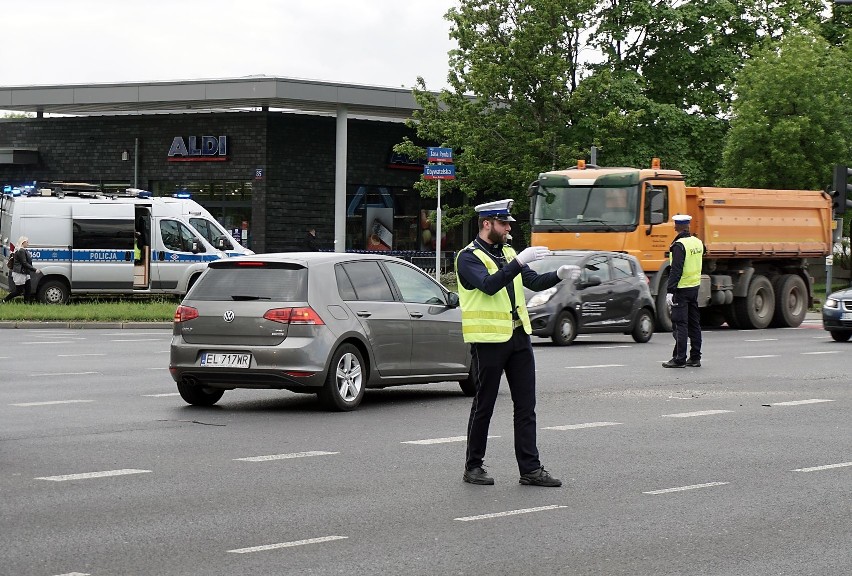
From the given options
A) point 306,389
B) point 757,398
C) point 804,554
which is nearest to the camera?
point 804,554

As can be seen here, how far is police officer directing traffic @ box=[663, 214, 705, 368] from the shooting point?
1906cm

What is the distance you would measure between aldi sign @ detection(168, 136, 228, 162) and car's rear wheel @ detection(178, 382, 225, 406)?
110ft

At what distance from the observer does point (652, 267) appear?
27.8 metres

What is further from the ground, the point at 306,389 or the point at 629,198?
the point at 629,198

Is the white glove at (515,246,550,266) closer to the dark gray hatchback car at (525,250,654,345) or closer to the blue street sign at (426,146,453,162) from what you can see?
the dark gray hatchback car at (525,250,654,345)

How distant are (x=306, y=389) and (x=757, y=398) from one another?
4803mm

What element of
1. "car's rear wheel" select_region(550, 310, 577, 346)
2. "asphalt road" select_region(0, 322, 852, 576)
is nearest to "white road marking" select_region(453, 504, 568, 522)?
"asphalt road" select_region(0, 322, 852, 576)

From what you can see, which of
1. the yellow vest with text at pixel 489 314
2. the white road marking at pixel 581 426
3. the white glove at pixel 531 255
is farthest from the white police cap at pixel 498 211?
the white road marking at pixel 581 426

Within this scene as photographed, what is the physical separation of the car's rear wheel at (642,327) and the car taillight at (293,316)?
12.4 metres

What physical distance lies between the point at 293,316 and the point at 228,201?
1360 inches

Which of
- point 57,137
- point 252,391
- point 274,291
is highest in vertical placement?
point 57,137

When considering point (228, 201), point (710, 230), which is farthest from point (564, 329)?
point (228, 201)

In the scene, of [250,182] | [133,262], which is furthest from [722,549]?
[250,182]

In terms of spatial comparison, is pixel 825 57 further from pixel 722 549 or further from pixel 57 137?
pixel 722 549
